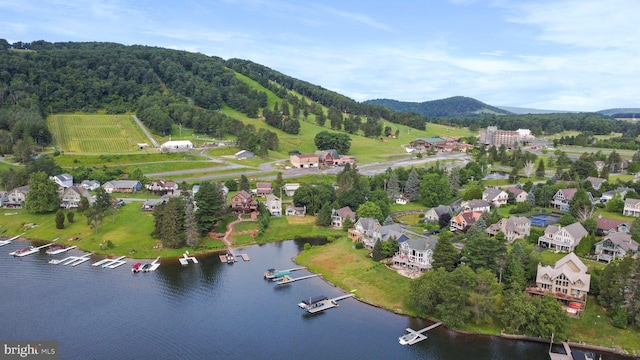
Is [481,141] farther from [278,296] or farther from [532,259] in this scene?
[278,296]

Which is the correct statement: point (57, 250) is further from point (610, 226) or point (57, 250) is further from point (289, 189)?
point (610, 226)

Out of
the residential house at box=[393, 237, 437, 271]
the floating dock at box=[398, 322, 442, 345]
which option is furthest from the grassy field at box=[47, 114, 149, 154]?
the floating dock at box=[398, 322, 442, 345]

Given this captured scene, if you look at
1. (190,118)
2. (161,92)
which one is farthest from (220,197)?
(161,92)

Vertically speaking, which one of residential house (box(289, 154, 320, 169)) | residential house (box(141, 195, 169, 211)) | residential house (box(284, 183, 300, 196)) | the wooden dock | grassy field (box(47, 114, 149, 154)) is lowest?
the wooden dock

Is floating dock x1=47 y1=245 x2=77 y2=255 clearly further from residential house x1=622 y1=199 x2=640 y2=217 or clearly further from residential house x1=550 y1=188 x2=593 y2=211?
residential house x1=622 y1=199 x2=640 y2=217

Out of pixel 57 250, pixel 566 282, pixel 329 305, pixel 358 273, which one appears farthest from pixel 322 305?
pixel 57 250
